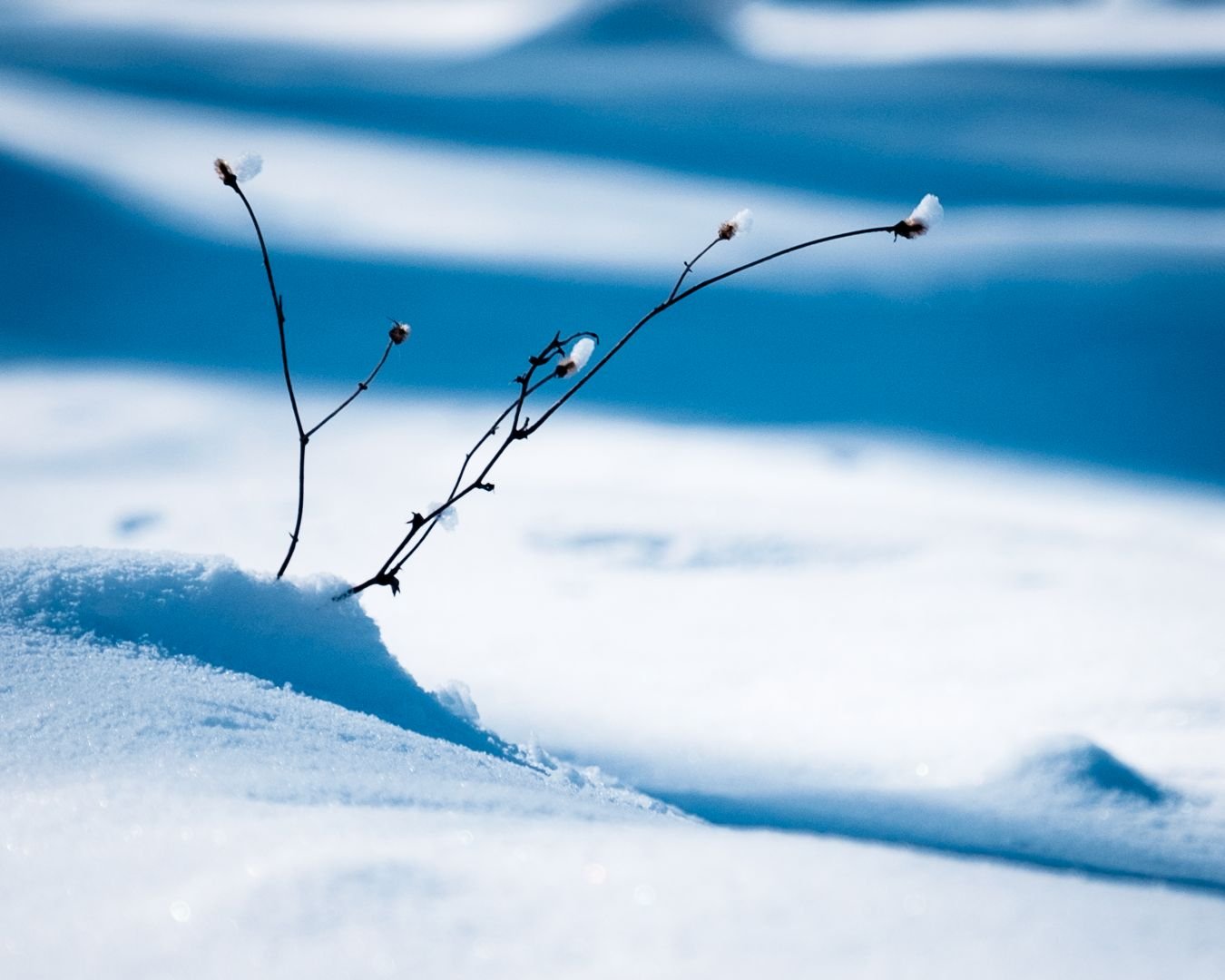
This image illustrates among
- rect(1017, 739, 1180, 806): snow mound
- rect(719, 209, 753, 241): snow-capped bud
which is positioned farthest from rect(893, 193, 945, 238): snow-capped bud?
rect(1017, 739, 1180, 806): snow mound

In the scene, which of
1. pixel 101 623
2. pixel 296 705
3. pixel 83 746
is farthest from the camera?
pixel 101 623

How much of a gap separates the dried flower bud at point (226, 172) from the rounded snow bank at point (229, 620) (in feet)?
2.58

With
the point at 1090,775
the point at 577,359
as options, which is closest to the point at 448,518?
the point at 577,359

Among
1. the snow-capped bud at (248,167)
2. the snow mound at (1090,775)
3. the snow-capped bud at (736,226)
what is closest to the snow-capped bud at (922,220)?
the snow-capped bud at (736,226)

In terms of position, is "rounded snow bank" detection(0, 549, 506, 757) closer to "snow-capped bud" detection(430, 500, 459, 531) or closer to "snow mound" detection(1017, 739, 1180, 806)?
"snow-capped bud" detection(430, 500, 459, 531)

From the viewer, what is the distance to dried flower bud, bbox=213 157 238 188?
1.92 meters

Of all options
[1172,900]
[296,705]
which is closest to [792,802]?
[296,705]

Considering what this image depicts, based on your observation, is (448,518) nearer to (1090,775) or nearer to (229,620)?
(229,620)

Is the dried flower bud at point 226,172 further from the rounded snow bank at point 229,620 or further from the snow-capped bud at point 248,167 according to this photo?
the rounded snow bank at point 229,620

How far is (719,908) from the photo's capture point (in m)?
0.92

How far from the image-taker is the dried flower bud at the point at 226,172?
192cm

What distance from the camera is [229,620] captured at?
6.47 ft

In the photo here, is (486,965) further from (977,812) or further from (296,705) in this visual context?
(977,812)

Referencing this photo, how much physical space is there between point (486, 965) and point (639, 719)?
7.18 ft
